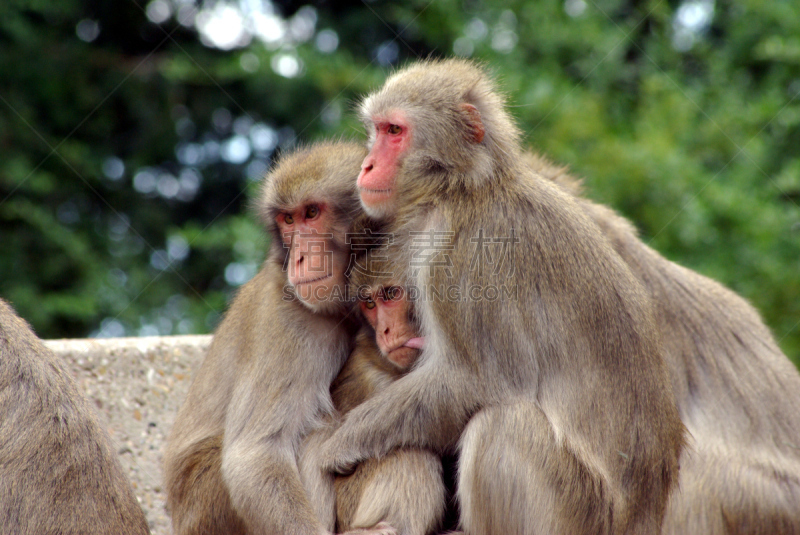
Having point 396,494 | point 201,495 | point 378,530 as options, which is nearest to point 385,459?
point 396,494

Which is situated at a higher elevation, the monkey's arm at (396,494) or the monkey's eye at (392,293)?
the monkey's eye at (392,293)

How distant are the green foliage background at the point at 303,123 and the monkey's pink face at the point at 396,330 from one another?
347 centimetres

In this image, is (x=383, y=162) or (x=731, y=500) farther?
(x=731, y=500)

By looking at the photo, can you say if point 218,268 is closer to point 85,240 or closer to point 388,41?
point 85,240

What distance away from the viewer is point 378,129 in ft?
12.6

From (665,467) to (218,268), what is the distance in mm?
6427

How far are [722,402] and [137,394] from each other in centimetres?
331

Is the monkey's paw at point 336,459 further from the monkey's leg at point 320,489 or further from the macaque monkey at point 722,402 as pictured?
the macaque monkey at point 722,402

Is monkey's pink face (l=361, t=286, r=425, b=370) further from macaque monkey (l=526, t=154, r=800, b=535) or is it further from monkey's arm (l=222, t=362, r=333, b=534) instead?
macaque monkey (l=526, t=154, r=800, b=535)

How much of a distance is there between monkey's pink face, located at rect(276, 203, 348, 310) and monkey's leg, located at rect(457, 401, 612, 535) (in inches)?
35.0

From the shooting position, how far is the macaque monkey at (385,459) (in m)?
3.39

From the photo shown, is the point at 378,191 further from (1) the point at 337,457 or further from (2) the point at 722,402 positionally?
(2) the point at 722,402

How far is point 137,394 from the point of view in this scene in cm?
520

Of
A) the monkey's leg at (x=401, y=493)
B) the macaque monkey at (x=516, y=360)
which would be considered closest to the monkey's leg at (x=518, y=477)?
the macaque monkey at (x=516, y=360)
